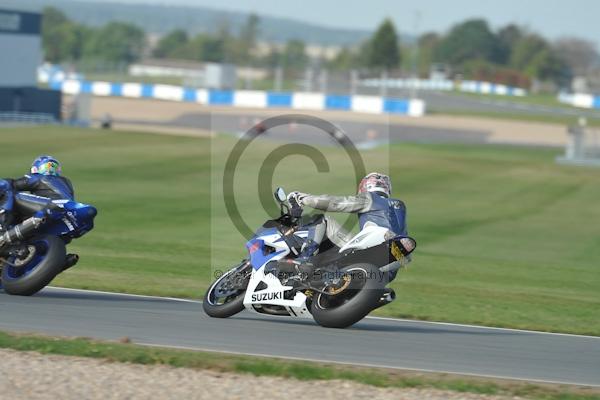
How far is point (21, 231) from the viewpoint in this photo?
12.1 metres

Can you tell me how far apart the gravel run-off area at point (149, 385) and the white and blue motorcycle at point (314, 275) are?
186 centimetres

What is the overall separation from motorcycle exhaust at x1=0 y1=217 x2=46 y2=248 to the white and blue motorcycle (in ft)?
7.88

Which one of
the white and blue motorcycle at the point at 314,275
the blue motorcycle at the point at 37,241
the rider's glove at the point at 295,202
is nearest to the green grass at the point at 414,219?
the blue motorcycle at the point at 37,241

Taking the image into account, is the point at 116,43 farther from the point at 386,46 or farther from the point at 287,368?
the point at 287,368

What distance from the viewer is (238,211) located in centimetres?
2656

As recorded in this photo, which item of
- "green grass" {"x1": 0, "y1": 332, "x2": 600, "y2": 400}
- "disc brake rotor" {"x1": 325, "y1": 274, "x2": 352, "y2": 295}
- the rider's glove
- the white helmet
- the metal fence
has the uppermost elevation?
the white helmet

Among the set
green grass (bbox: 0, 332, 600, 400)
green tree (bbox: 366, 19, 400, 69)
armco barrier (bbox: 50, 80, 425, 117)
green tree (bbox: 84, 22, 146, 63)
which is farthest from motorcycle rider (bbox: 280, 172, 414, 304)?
green tree (bbox: 84, 22, 146, 63)

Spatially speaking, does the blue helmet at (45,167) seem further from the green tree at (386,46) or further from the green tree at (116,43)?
the green tree at (116,43)

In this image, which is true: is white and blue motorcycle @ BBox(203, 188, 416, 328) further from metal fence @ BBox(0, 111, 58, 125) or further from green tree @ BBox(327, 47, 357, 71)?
green tree @ BBox(327, 47, 357, 71)

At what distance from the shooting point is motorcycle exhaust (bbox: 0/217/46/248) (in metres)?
12.1

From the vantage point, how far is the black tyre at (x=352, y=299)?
34.0 ft

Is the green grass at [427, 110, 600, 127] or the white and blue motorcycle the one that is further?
the green grass at [427, 110, 600, 127]

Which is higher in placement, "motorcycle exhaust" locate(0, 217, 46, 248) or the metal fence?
"motorcycle exhaust" locate(0, 217, 46, 248)

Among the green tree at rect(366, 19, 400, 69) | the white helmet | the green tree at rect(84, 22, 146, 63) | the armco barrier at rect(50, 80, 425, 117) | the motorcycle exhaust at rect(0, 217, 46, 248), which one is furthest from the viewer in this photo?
the green tree at rect(84, 22, 146, 63)
